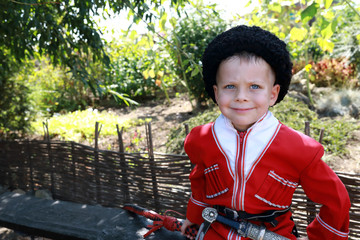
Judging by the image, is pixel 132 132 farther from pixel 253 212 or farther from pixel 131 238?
pixel 253 212

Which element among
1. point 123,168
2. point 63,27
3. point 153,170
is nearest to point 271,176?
point 153,170

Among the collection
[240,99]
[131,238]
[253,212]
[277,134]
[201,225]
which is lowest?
[131,238]

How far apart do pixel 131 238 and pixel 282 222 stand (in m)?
1.11

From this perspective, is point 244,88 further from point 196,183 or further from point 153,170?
point 153,170

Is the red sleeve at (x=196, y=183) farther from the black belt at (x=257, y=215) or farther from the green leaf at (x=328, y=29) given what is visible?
the green leaf at (x=328, y=29)

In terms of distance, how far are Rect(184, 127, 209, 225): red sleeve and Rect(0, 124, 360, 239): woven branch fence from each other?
1005mm

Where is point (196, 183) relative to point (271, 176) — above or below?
below

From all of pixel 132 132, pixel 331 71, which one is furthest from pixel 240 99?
pixel 331 71

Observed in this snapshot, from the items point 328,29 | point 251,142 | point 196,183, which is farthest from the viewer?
point 328,29

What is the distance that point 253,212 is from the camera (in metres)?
1.47

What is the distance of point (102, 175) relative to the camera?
342cm

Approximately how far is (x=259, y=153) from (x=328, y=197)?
36 cm

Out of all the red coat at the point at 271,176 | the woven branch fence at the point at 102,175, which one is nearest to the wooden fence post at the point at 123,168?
the woven branch fence at the point at 102,175

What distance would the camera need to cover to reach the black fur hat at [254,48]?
1374mm
